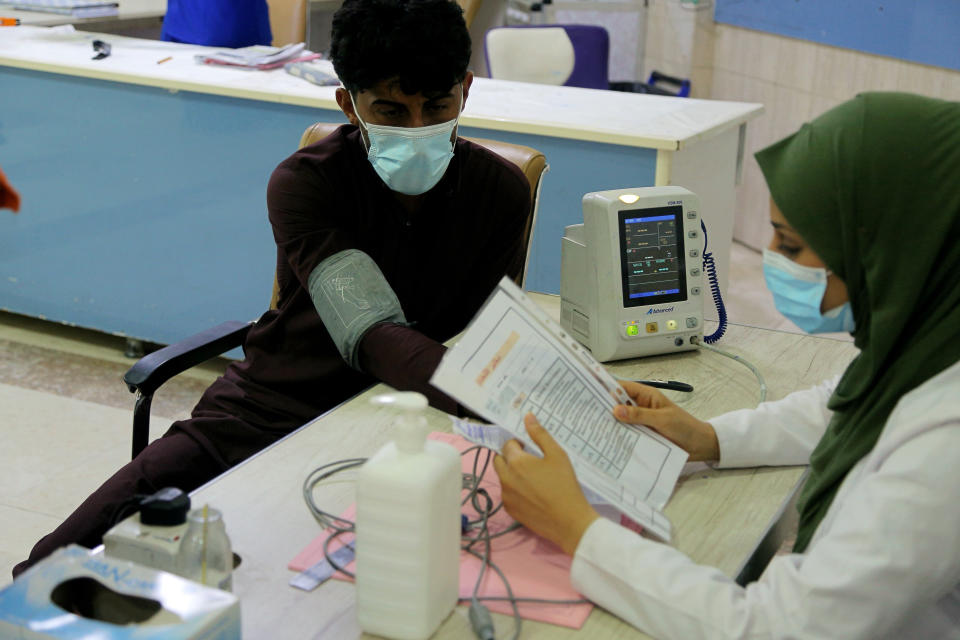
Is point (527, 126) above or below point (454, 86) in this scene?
below

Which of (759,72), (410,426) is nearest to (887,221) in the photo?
(410,426)

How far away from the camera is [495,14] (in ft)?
20.2

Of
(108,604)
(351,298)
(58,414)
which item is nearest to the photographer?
(108,604)

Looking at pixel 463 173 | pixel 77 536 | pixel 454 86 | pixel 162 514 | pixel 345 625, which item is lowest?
pixel 77 536

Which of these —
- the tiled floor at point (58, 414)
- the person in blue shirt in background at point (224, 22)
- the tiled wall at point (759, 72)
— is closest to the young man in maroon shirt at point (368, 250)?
the tiled floor at point (58, 414)

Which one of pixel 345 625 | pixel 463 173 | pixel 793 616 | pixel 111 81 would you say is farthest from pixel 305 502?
pixel 111 81

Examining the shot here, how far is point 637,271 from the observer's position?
174cm

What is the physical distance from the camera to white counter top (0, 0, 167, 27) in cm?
435

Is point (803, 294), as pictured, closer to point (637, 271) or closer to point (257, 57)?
point (637, 271)

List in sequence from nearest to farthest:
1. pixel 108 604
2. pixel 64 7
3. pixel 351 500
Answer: pixel 108 604
pixel 351 500
pixel 64 7

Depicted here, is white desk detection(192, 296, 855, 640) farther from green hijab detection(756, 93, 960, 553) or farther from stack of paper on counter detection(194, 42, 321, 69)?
stack of paper on counter detection(194, 42, 321, 69)

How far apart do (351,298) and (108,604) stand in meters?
0.75

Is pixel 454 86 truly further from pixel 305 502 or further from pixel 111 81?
pixel 111 81

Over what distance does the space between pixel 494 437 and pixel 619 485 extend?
0.54 feet
